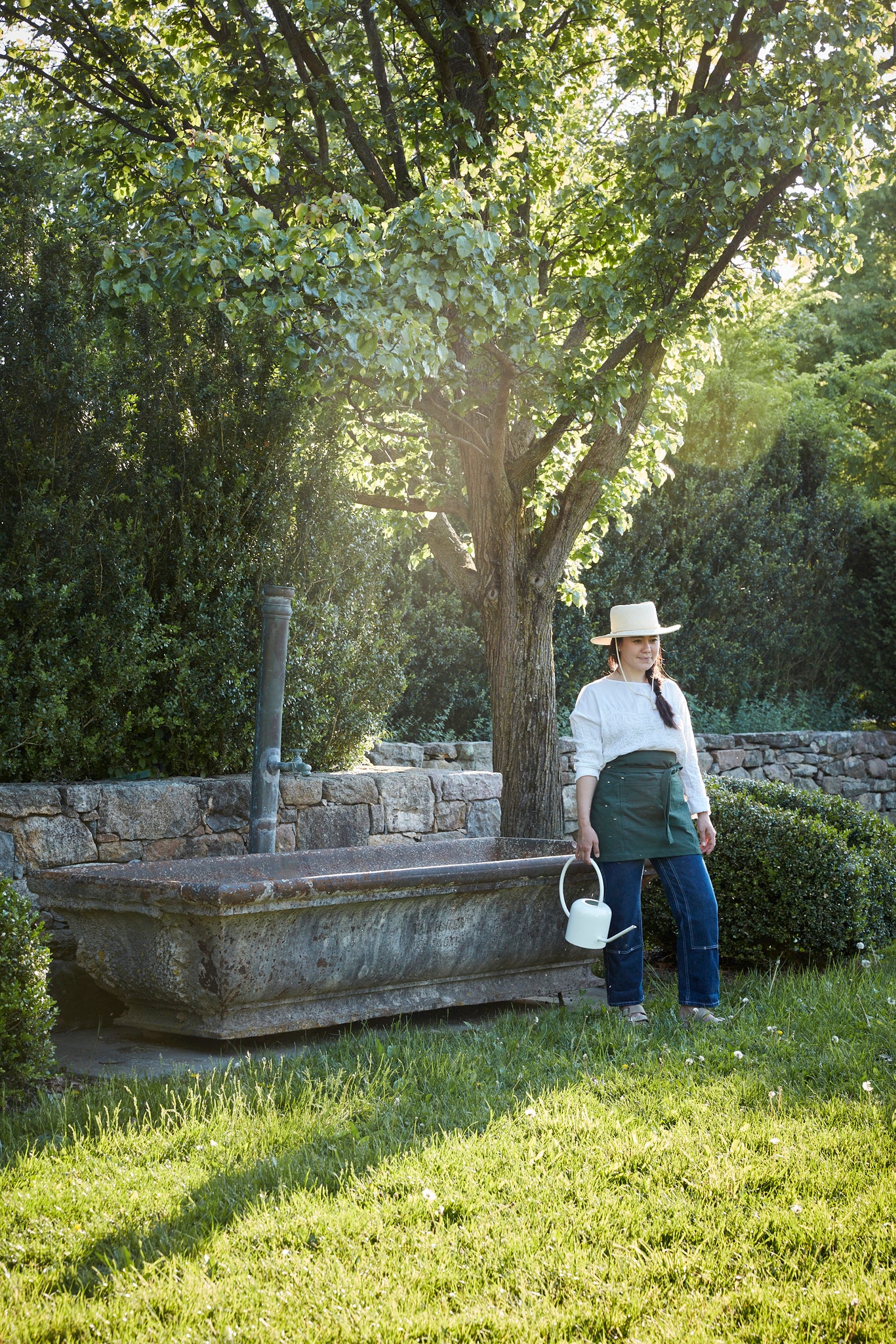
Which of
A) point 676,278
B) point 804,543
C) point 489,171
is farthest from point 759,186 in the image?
point 804,543

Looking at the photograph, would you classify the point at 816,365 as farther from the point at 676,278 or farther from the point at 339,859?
the point at 339,859

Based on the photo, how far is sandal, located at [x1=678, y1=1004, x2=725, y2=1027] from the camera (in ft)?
14.6

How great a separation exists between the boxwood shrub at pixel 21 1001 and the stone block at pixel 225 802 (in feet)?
5.66

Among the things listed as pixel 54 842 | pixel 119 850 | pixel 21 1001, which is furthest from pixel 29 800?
pixel 21 1001

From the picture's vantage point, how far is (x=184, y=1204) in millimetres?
2766

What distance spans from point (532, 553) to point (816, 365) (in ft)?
29.8

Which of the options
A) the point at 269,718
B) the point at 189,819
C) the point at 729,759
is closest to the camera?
the point at 269,718

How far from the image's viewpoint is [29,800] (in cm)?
472

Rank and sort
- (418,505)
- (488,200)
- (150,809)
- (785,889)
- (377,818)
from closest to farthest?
(150,809) < (785,889) < (488,200) < (377,818) < (418,505)

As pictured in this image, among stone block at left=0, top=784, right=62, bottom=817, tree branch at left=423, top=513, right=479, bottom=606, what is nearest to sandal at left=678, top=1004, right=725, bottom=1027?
stone block at left=0, top=784, right=62, bottom=817

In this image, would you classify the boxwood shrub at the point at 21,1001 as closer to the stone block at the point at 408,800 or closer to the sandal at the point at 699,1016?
the sandal at the point at 699,1016

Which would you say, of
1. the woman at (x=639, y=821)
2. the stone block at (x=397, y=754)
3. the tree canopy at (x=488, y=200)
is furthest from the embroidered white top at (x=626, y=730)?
the stone block at (x=397, y=754)

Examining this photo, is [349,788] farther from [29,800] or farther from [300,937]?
[300,937]

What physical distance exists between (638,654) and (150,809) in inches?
88.5
